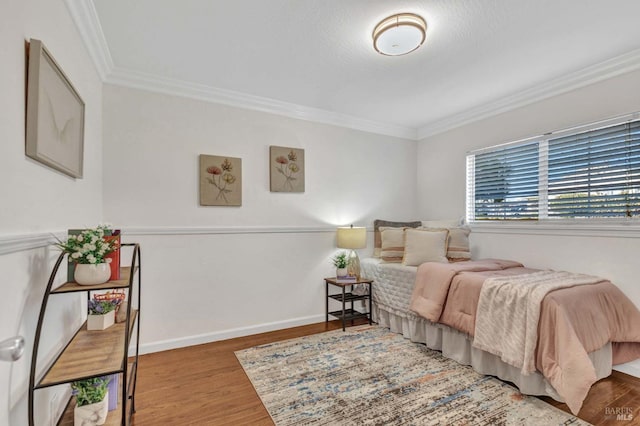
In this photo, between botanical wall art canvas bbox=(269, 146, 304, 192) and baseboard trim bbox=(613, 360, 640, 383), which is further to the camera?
botanical wall art canvas bbox=(269, 146, 304, 192)

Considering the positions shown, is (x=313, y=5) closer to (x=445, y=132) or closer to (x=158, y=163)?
(x=158, y=163)

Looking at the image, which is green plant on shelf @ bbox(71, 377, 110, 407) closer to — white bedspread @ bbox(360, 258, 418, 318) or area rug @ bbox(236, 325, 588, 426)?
area rug @ bbox(236, 325, 588, 426)

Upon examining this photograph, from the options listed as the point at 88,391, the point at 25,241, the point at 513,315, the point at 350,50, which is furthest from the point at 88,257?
the point at 513,315

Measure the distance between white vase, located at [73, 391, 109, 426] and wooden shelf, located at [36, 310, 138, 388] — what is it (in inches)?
9.0

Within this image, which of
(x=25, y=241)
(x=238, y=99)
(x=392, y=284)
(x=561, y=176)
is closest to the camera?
(x=25, y=241)

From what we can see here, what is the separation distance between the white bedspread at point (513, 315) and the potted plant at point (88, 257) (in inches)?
94.9

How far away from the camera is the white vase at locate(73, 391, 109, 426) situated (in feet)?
4.46

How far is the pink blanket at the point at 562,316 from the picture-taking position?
6.02 feet

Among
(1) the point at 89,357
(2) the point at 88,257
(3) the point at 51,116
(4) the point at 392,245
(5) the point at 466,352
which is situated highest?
(3) the point at 51,116

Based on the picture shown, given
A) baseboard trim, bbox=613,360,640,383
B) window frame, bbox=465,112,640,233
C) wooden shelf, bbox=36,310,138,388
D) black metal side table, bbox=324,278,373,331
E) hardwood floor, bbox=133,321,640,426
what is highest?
window frame, bbox=465,112,640,233

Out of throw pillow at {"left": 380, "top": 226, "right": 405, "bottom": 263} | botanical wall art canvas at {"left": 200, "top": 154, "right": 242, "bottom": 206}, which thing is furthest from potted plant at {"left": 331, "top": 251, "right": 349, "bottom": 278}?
botanical wall art canvas at {"left": 200, "top": 154, "right": 242, "bottom": 206}

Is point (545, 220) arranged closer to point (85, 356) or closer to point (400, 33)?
point (400, 33)

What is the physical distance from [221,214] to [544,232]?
10.4ft

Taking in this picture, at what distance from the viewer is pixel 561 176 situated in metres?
2.96
